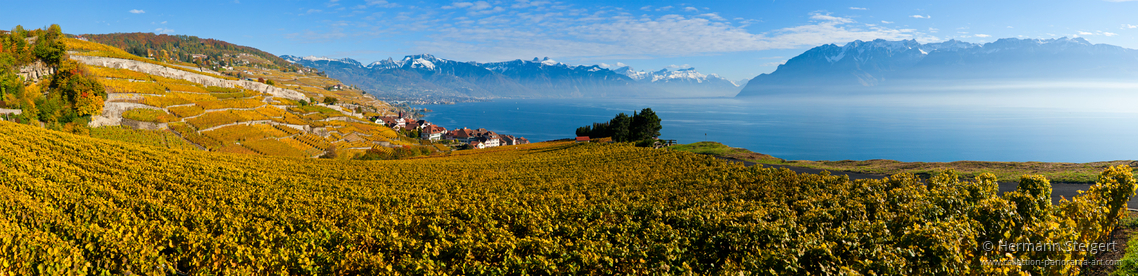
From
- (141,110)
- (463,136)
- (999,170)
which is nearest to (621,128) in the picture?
(999,170)

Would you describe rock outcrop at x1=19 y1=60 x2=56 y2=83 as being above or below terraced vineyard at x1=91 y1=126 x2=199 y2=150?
above

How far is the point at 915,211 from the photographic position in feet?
42.0

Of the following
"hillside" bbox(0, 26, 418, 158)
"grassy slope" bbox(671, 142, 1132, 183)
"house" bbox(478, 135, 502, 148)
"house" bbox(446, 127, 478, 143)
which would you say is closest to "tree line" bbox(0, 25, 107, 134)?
"hillside" bbox(0, 26, 418, 158)

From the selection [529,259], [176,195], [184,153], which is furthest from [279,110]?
[529,259]

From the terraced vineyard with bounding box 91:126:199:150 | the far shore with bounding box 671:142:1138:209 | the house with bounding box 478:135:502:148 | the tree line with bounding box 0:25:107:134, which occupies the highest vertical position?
the tree line with bounding box 0:25:107:134

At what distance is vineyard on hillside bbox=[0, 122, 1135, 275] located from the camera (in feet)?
29.9

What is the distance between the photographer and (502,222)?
1396cm

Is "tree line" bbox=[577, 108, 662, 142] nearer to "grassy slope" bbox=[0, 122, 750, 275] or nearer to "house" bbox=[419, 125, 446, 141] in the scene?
"grassy slope" bbox=[0, 122, 750, 275]

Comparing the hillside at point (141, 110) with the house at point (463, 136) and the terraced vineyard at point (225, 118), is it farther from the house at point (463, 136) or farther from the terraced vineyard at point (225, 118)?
the house at point (463, 136)

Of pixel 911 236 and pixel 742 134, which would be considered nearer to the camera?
pixel 911 236

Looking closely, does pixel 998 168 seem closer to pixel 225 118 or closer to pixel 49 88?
pixel 225 118

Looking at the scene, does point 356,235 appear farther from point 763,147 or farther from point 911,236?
point 763,147

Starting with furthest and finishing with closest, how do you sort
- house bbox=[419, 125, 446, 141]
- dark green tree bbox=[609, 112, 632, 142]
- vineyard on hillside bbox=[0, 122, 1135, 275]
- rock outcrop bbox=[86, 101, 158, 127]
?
house bbox=[419, 125, 446, 141] < dark green tree bbox=[609, 112, 632, 142] < rock outcrop bbox=[86, 101, 158, 127] < vineyard on hillside bbox=[0, 122, 1135, 275]

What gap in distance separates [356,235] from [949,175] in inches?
950
